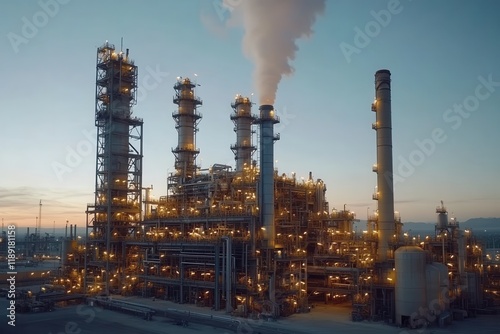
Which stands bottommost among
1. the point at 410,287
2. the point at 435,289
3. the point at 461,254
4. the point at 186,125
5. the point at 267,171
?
the point at 435,289

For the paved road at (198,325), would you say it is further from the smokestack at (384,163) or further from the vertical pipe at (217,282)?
the smokestack at (384,163)

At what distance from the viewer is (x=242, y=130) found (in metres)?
79.2

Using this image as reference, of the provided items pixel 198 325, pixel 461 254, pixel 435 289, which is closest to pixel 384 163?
pixel 461 254

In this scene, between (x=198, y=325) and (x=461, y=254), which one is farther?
(x=461, y=254)

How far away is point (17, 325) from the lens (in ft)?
139

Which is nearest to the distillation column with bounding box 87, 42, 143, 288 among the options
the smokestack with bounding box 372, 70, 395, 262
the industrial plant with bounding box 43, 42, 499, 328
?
the industrial plant with bounding box 43, 42, 499, 328

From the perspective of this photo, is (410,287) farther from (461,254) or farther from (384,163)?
(384,163)

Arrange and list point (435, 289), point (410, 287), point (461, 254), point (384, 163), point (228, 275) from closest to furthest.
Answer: point (410, 287) < point (435, 289) < point (228, 275) < point (461, 254) < point (384, 163)

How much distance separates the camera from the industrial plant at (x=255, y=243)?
45719mm

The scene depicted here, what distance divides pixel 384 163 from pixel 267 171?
1249 centimetres

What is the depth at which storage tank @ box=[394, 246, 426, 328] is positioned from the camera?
136ft

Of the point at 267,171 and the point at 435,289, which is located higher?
the point at 267,171

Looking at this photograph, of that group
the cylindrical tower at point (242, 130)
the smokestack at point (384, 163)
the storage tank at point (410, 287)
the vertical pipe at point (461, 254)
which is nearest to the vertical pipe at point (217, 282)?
the smokestack at point (384, 163)

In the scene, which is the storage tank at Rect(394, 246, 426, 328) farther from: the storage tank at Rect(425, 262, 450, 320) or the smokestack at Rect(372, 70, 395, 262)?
the smokestack at Rect(372, 70, 395, 262)
